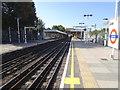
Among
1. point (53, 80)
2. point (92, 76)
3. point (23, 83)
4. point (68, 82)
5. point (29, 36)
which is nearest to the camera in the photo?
point (68, 82)

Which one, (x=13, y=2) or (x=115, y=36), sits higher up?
(x=13, y=2)

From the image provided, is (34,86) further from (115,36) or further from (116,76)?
(115,36)

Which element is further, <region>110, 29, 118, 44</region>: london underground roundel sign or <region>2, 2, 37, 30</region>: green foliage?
<region>2, 2, 37, 30</region>: green foliage

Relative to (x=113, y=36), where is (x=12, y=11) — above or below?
above

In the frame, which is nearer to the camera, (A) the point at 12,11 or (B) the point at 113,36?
(B) the point at 113,36

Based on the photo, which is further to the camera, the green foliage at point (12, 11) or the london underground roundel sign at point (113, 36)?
the green foliage at point (12, 11)

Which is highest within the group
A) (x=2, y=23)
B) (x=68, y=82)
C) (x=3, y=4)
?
(x=3, y=4)

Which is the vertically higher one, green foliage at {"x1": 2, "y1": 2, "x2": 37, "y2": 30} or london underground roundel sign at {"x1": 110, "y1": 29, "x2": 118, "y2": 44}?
green foliage at {"x1": 2, "y1": 2, "x2": 37, "y2": 30}

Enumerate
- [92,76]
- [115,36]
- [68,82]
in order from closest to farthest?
[68,82] < [92,76] < [115,36]

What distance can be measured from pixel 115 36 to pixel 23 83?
24.8ft

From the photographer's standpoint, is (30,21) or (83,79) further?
(30,21)

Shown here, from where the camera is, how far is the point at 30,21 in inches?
1570

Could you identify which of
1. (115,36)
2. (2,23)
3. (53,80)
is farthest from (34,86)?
(2,23)

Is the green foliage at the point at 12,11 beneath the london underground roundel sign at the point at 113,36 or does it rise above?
above
